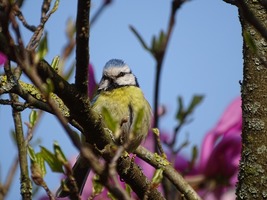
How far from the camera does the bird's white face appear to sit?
3187 millimetres

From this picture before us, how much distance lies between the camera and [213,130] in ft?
6.58

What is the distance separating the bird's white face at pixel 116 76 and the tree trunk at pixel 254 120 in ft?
4.52

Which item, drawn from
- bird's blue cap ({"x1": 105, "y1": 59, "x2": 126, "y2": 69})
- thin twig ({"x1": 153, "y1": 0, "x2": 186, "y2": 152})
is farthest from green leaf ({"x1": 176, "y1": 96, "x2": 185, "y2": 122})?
bird's blue cap ({"x1": 105, "y1": 59, "x2": 126, "y2": 69})

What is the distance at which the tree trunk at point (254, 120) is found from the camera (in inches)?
68.4

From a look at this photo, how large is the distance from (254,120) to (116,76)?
1609mm

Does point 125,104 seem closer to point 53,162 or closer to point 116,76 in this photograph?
point 116,76

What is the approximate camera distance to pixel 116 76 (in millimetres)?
3309

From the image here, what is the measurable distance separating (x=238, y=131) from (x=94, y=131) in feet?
1.89

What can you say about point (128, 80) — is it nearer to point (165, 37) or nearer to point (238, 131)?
point (238, 131)

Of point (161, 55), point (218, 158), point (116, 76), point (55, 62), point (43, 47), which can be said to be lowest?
point (218, 158)

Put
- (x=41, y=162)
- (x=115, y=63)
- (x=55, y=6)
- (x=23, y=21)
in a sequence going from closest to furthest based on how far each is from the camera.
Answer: (x=41, y=162) → (x=23, y=21) → (x=55, y=6) → (x=115, y=63)

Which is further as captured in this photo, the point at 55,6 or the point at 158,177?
the point at 55,6

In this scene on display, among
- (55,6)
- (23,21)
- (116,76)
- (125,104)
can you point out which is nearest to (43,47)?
(23,21)

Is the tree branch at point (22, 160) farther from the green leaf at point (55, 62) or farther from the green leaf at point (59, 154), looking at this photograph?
the green leaf at point (59, 154)
